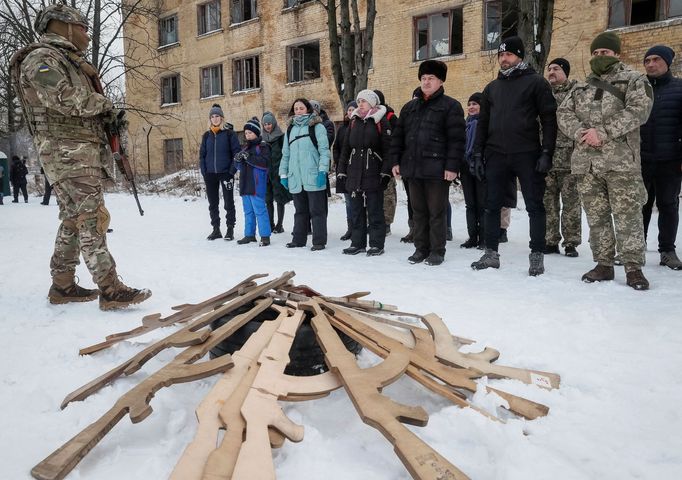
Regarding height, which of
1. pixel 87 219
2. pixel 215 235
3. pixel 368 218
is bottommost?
pixel 215 235

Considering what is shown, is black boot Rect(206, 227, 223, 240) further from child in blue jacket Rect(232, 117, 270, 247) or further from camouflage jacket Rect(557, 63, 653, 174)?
camouflage jacket Rect(557, 63, 653, 174)

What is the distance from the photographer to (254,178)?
6633 mm

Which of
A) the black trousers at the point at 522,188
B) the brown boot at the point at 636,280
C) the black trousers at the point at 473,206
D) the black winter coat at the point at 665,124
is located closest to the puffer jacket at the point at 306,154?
the black trousers at the point at 473,206

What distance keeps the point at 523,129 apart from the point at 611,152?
31.9 inches

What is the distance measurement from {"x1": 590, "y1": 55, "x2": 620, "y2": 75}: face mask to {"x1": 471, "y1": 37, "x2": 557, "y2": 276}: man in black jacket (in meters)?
0.49

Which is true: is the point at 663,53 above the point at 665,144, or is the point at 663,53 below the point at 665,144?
above

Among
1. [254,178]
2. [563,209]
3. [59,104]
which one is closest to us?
[59,104]

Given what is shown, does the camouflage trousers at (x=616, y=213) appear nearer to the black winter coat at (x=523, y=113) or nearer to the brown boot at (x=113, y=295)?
the black winter coat at (x=523, y=113)

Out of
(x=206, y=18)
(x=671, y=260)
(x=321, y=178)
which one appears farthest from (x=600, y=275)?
(x=206, y=18)

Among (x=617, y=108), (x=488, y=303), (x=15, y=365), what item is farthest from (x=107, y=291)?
(x=617, y=108)

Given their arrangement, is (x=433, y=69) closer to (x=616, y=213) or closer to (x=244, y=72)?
(x=616, y=213)

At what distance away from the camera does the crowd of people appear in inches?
158

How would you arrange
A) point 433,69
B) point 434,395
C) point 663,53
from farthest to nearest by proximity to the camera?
point 433,69 → point 663,53 → point 434,395

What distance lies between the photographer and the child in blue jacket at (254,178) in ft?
21.8
